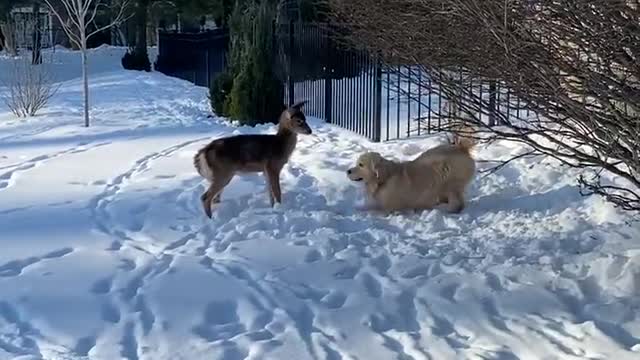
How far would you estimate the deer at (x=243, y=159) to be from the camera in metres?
8.57

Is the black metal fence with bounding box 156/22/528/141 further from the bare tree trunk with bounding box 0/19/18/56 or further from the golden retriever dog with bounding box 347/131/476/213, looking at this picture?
the bare tree trunk with bounding box 0/19/18/56

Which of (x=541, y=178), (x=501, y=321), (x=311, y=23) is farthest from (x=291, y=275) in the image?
(x=311, y=23)

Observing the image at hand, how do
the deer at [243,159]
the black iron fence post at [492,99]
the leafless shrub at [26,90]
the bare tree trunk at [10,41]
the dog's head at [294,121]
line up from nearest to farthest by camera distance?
the black iron fence post at [492,99]
the deer at [243,159]
the dog's head at [294,121]
the leafless shrub at [26,90]
the bare tree trunk at [10,41]

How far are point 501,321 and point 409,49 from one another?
2005mm

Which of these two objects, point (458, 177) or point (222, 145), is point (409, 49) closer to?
point (458, 177)

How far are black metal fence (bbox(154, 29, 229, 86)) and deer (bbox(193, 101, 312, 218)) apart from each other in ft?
42.9

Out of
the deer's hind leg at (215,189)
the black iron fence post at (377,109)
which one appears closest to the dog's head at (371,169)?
the deer's hind leg at (215,189)

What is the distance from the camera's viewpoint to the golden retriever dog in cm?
823

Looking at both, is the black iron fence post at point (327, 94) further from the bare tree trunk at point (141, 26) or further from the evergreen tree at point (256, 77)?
the bare tree trunk at point (141, 26)

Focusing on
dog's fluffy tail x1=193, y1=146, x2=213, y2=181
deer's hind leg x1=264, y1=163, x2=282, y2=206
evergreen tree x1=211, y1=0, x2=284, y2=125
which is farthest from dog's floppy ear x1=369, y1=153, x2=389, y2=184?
evergreen tree x1=211, y1=0, x2=284, y2=125

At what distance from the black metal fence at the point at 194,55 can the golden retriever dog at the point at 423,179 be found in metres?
14.0

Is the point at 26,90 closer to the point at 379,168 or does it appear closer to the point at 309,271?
the point at 379,168

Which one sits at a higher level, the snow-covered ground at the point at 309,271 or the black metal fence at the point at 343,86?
the black metal fence at the point at 343,86

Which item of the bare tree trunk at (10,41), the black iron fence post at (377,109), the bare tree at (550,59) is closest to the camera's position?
the bare tree at (550,59)
